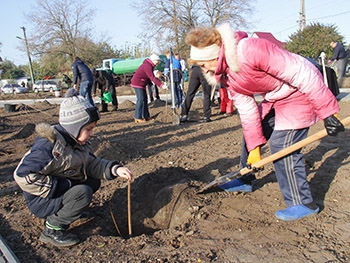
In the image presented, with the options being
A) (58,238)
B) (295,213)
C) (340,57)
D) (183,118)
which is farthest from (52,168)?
(340,57)

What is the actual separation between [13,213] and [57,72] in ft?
169

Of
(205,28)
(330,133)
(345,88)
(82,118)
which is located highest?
(205,28)

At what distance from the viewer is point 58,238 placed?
2652mm

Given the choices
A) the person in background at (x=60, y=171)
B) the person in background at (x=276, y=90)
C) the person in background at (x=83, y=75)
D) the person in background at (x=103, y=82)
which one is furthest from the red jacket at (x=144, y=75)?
the person in background at (x=60, y=171)

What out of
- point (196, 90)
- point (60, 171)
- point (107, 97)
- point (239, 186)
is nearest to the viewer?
point (60, 171)

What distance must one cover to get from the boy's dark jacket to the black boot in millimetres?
178

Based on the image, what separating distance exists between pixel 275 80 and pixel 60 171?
6.24 feet

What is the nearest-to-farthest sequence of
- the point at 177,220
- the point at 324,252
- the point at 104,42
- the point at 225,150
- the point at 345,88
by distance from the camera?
the point at 324,252, the point at 177,220, the point at 225,150, the point at 345,88, the point at 104,42

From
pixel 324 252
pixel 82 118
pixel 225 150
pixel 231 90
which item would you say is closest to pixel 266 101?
pixel 231 90

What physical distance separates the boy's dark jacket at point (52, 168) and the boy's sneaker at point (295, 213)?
1573 millimetres

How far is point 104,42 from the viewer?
145 ft

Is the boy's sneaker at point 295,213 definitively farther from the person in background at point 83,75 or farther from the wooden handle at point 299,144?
the person in background at point 83,75

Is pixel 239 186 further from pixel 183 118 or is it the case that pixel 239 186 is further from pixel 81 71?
pixel 81 71

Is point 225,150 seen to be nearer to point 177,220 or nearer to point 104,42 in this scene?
point 177,220
